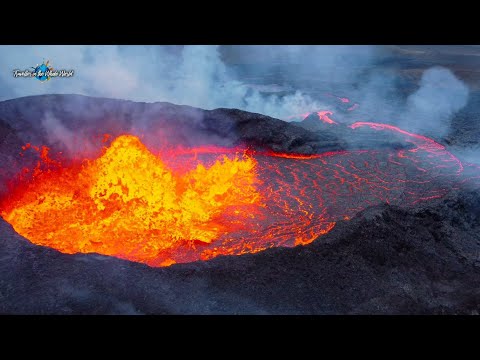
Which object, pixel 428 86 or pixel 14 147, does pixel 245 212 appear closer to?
pixel 14 147

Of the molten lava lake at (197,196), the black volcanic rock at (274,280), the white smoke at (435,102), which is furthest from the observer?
the white smoke at (435,102)

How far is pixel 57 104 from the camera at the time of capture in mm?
10055

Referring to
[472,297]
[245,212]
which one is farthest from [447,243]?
[245,212]

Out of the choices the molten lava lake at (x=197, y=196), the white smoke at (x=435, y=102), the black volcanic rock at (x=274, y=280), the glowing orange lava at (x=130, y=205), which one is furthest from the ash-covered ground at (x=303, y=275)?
the white smoke at (x=435, y=102)

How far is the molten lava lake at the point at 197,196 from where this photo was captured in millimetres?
7285

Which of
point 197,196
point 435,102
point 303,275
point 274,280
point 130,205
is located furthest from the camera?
point 435,102

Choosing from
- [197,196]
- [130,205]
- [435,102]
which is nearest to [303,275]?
[197,196]

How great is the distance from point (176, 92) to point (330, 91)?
8.32 metres

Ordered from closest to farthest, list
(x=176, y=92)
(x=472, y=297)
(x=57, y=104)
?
(x=472, y=297) < (x=57, y=104) < (x=176, y=92)

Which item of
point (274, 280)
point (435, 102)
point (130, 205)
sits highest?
point (435, 102)

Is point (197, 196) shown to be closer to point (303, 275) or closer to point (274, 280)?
point (274, 280)

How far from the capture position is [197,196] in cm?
870

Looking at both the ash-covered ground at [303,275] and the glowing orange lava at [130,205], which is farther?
the glowing orange lava at [130,205]

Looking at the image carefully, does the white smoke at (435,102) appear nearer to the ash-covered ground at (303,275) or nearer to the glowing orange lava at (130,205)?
the ash-covered ground at (303,275)
